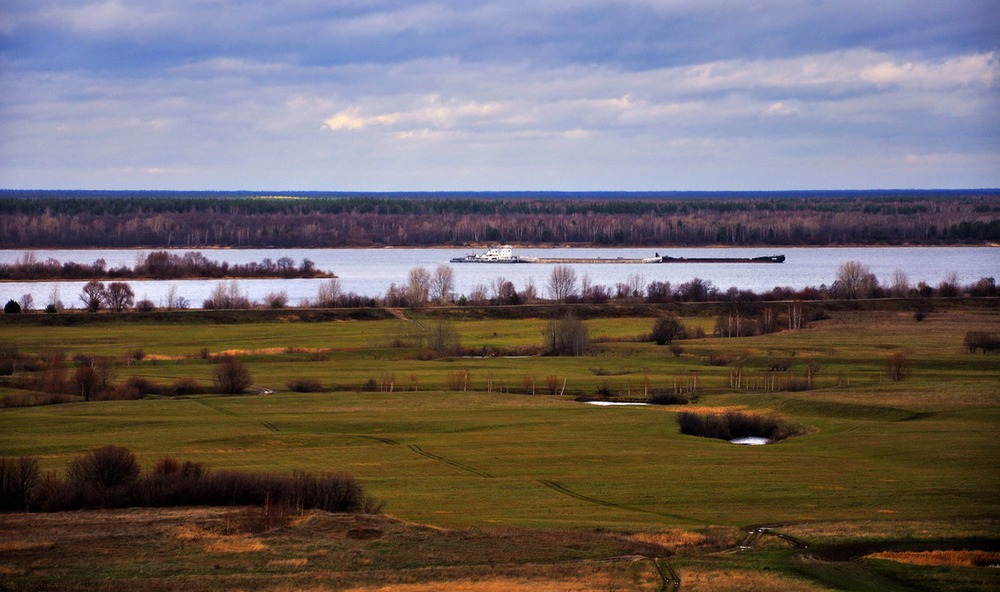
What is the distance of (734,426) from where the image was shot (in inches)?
1802

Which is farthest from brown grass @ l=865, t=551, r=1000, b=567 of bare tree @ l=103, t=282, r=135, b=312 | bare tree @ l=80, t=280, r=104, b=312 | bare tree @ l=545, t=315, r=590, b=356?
bare tree @ l=103, t=282, r=135, b=312

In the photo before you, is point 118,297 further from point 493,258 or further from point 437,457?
point 493,258

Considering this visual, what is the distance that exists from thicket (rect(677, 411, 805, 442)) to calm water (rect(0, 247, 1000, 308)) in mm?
61855

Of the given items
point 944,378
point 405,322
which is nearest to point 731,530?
point 944,378

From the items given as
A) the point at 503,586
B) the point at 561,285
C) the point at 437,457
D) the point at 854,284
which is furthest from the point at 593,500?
the point at 854,284

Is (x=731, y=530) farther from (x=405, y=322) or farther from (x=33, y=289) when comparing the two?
(x=33, y=289)

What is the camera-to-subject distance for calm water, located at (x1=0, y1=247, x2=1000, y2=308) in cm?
11800

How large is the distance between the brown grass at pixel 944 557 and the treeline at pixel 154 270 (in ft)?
364

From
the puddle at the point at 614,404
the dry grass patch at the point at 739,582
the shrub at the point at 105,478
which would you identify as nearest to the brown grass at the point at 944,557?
the dry grass patch at the point at 739,582

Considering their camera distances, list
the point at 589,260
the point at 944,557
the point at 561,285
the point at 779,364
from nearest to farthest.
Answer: the point at 944,557
the point at 779,364
the point at 561,285
the point at 589,260

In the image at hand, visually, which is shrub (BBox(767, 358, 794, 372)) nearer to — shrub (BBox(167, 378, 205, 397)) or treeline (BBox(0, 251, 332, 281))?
shrub (BBox(167, 378, 205, 397))

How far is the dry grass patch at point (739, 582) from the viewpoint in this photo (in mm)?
21703

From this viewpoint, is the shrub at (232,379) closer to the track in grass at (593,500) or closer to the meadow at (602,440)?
the meadow at (602,440)

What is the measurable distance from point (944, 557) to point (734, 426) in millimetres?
21549
